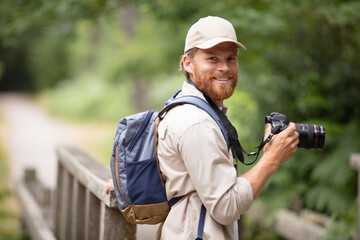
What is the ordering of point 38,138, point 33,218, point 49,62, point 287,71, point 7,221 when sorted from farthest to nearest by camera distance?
point 49,62, point 38,138, point 7,221, point 287,71, point 33,218

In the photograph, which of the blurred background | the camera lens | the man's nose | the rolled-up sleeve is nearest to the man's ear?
the man's nose

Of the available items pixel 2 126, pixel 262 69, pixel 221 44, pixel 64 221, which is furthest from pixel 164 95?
pixel 221 44

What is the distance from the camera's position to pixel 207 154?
2094 mm

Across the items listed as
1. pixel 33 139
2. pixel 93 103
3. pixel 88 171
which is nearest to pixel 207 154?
pixel 88 171

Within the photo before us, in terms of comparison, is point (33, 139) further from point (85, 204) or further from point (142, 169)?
point (142, 169)

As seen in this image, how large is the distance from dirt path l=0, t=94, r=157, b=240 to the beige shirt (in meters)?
7.61

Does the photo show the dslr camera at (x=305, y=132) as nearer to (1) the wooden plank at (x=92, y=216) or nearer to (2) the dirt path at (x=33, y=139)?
(1) the wooden plank at (x=92, y=216)

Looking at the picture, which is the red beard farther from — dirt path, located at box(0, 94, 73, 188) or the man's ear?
dirt path, located at box(0, 94, 73, 188)

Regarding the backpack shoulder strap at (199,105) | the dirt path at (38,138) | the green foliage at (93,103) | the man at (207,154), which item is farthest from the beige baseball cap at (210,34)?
the green foliage at (93,103)

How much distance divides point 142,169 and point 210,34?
72 cm

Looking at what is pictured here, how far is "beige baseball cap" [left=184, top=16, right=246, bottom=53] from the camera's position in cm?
229

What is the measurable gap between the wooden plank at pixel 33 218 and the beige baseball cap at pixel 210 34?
8.79 ft

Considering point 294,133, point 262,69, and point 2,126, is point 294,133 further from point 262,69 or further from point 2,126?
point 2,126

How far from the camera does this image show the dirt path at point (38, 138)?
475 inches
